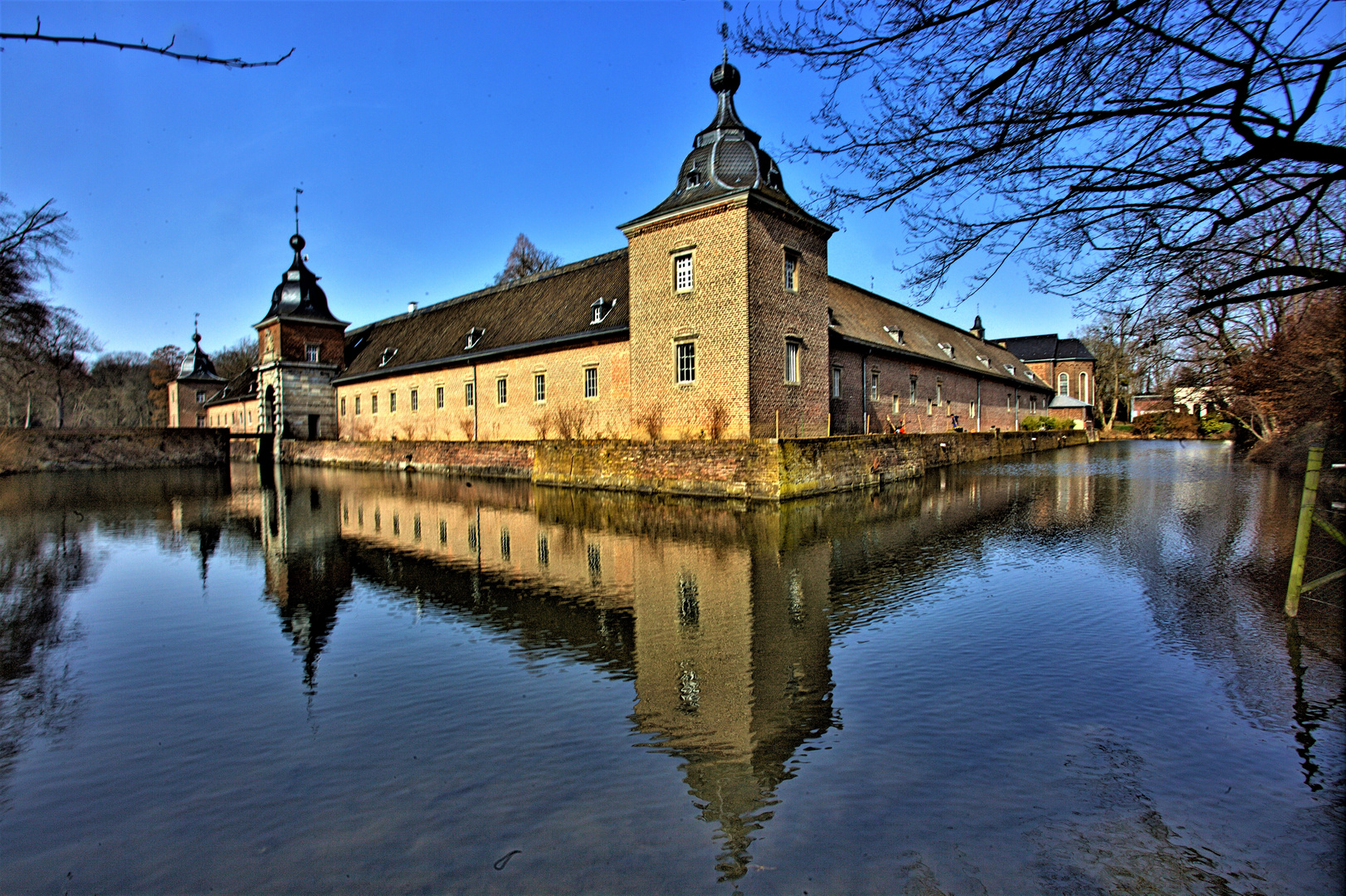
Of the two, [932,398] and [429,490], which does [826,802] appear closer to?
[429,490]

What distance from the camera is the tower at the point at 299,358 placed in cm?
3972

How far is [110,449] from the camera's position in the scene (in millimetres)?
34156

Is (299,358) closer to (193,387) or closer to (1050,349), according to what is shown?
(193,387)

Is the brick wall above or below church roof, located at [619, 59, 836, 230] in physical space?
below

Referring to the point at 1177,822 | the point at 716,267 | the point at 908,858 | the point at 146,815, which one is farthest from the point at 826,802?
the point at 716,267

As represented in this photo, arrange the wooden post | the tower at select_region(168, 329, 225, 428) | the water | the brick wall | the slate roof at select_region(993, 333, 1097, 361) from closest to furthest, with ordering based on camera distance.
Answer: the water < the wooden post < the brick wall < the tower at select_region(168, 329, 225, 428) < the slate roof at select_region(993, 333, 1097, 361)

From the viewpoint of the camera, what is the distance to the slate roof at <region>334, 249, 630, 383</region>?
83.8ft

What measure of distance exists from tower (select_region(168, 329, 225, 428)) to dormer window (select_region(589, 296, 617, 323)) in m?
52.2

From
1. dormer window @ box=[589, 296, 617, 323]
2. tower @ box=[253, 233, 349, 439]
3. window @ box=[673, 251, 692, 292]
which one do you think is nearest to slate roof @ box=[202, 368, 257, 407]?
tower @ box=[253, 233, 349, 439]

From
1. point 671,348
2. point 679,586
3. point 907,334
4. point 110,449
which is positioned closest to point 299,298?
point 110,449

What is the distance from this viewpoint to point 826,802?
10.8 feet

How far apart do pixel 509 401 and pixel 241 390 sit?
31.9 meters

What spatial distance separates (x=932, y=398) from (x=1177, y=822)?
3309 cm

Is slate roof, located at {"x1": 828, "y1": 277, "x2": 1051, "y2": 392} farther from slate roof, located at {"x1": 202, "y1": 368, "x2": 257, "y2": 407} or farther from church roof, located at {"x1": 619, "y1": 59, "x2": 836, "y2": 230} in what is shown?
slate roof, located at {"x1": 202, "y1": 368, "x2": 257, "y2": 407}
